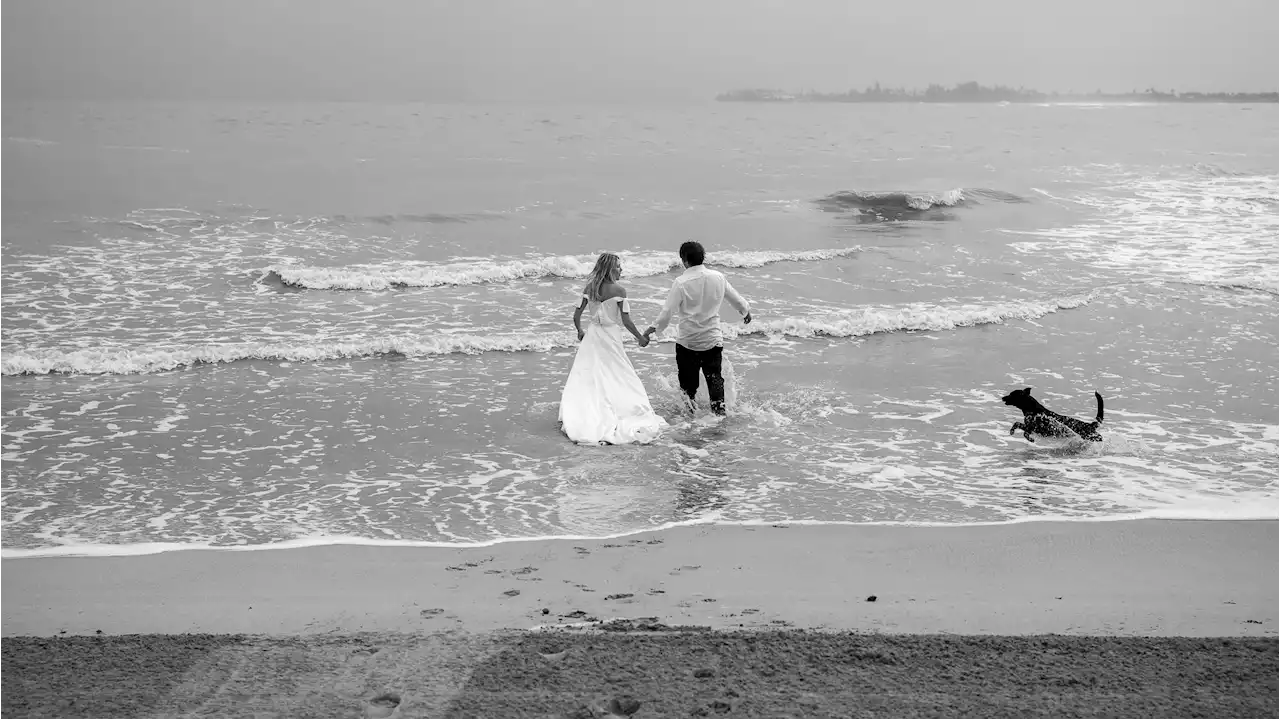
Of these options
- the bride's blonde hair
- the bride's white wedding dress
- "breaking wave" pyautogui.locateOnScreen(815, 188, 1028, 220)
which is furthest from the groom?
"breaking wave" pyautogui.locateOnScreen(815, 188, 1028, 220)

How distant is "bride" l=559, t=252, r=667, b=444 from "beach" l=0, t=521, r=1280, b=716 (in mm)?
2477

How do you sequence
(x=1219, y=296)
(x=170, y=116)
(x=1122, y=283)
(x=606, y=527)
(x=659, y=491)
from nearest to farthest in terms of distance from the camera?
(x=606, y=527) → (x=659, y=491) → (x=1219, y=296) → (x=1122, y=283) → (x=170, y=116)

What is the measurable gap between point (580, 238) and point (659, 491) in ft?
53.6

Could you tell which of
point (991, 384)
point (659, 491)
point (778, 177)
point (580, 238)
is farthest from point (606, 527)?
point (778, 177)

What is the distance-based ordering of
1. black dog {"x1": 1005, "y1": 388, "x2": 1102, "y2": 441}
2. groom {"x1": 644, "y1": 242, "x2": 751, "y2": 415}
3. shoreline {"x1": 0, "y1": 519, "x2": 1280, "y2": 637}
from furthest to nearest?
groom {"x1": 644, "y1": 242, "x2": 751, "y2": 415} < black dog {"x1": 1005, "y1": 388, "x2": 1102, "y2": 441} < shoreline {"x1": 0, "y1": 519, "x2": 1280, "y2": 637}

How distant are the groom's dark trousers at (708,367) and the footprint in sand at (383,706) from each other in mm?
6026

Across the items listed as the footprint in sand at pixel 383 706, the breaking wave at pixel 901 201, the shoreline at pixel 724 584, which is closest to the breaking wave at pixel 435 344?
the shoreline at pixel 724 584

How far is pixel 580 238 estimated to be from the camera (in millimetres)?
23312

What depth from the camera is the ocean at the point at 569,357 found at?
23.8ft

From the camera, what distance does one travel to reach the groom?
9.36 metres

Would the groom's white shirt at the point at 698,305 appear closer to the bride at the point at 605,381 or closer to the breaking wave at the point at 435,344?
the bride at the point at 605,381

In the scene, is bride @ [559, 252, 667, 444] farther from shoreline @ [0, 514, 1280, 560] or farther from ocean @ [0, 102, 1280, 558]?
shoreline @ [0, 514, 1280, 560]

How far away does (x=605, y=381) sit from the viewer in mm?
9156

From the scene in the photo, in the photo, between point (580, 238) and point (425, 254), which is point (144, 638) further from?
point (580, 238)
